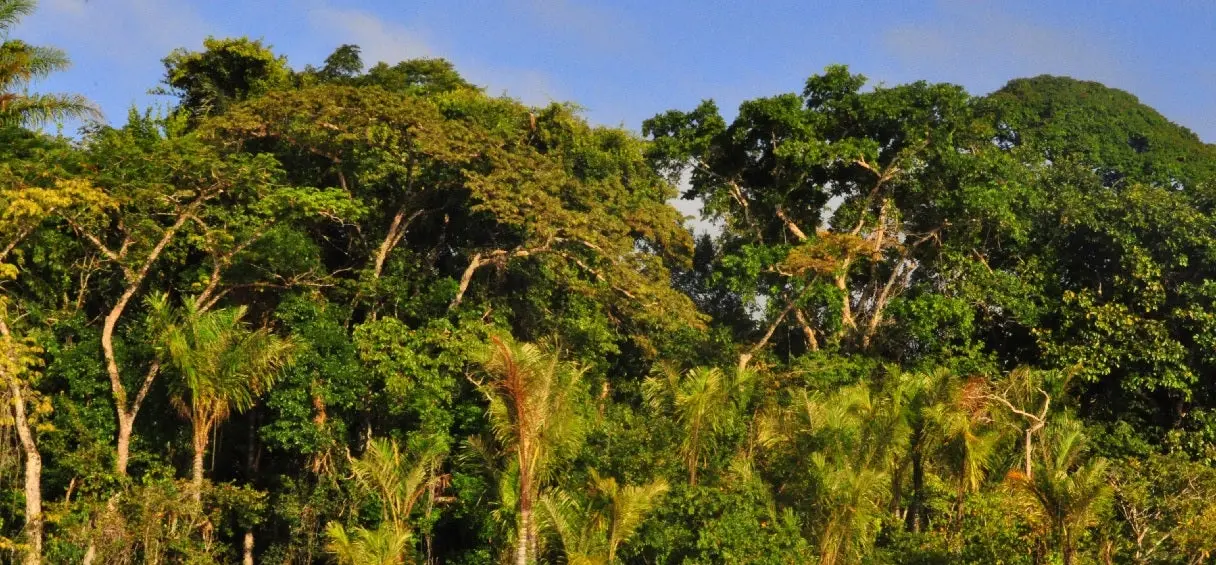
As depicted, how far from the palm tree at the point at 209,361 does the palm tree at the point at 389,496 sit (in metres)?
1.58

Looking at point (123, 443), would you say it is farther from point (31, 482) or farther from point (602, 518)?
point (602, 518)

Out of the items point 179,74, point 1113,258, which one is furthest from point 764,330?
point 179,74

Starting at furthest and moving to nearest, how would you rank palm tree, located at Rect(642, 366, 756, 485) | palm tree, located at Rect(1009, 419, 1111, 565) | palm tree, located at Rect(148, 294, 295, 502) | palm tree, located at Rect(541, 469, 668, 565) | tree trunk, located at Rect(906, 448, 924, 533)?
tree trunk, located at Rect(906, 448, 924, 533) → palm tree, located at Rect(642, 366, 756, 485) → palm tree, located at Rect(148, 294, 295, 502) → palm tree, located at Rect(541, 469, 668, 565) → palm tree, located at Rect(1009, 419, 1111, 565)

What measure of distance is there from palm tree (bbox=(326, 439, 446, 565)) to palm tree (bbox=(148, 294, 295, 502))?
1584 mm

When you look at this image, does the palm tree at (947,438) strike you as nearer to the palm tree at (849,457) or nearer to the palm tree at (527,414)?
the palm tree at (849,457)

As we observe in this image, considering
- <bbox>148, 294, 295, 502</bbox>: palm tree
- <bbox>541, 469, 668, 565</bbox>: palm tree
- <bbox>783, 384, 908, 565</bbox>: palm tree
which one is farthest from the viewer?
<bbox>148, 294, 295, 502</bbox>: palm tree

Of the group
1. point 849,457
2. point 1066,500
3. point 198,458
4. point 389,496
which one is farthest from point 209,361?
point 1066,500

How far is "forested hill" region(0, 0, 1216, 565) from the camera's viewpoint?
13.4m

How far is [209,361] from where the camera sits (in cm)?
1388

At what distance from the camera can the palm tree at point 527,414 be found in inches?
468

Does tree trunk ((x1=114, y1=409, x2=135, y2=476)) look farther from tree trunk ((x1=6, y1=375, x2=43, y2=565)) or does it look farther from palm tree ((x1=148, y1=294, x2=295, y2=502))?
tree trunk ((x1=6, y1=375, x2=43, y2=565))

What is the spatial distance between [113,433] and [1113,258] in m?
15.7

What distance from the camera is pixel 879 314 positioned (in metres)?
21.5

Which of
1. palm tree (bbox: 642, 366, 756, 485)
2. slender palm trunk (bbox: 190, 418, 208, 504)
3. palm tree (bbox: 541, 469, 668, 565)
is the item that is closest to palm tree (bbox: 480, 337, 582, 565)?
palm tree (bbox: 541, 469, 668, 565)
